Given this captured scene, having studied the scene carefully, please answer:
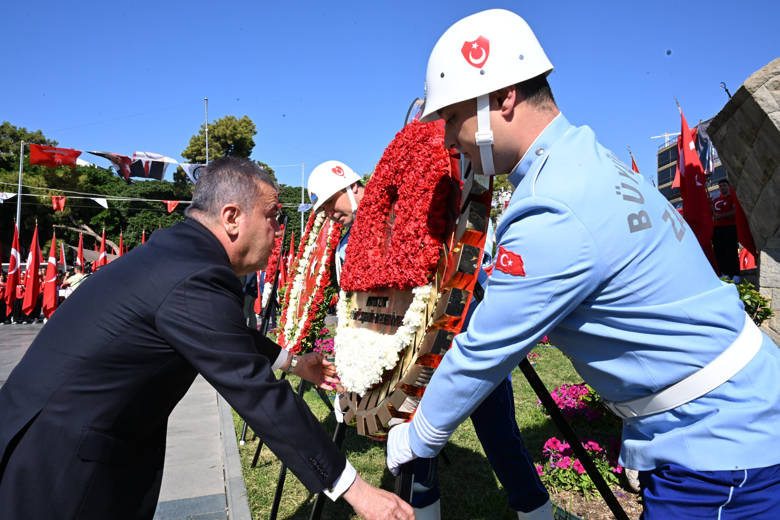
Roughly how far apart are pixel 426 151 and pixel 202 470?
3.96m

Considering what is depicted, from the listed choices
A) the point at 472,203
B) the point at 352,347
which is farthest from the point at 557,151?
the point at 352,347

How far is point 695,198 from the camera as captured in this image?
767 cm

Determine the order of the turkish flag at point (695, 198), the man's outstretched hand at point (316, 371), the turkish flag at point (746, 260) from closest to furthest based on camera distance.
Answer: the man's outstretched hand at point (316, 371) → the turkish flag at point (695, 198) → the turkish flag at point (746, 260)

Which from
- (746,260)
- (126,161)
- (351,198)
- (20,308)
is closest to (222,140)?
(126,161)

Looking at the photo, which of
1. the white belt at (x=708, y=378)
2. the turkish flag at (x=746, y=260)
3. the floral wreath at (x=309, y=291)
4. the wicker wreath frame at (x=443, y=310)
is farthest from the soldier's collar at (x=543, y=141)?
the turkish flag at (x=746, y=260)

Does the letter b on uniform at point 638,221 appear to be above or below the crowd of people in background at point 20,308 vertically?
above

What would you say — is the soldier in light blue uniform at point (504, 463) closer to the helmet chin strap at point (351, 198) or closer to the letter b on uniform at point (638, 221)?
the letter b on uniform at point (638, 221)

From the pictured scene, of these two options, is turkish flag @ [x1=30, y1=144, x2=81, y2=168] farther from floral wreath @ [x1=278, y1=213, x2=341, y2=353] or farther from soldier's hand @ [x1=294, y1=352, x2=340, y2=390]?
soldier's hand @ [x1=294, y1=352, x2=340, y2=390]

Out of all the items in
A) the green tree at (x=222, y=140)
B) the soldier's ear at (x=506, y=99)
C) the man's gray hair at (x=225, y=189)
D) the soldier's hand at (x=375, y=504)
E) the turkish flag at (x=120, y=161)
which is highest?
the green tree at (x=222, y=140)

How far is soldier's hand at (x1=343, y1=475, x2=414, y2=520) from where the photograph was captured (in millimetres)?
1794

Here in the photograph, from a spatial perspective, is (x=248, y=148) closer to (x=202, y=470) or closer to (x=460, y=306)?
(x=202, y=470)

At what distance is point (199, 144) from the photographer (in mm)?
37594

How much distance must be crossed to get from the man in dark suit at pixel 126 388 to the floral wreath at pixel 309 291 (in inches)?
97.5

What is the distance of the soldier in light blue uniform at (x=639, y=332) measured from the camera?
1393 mm
